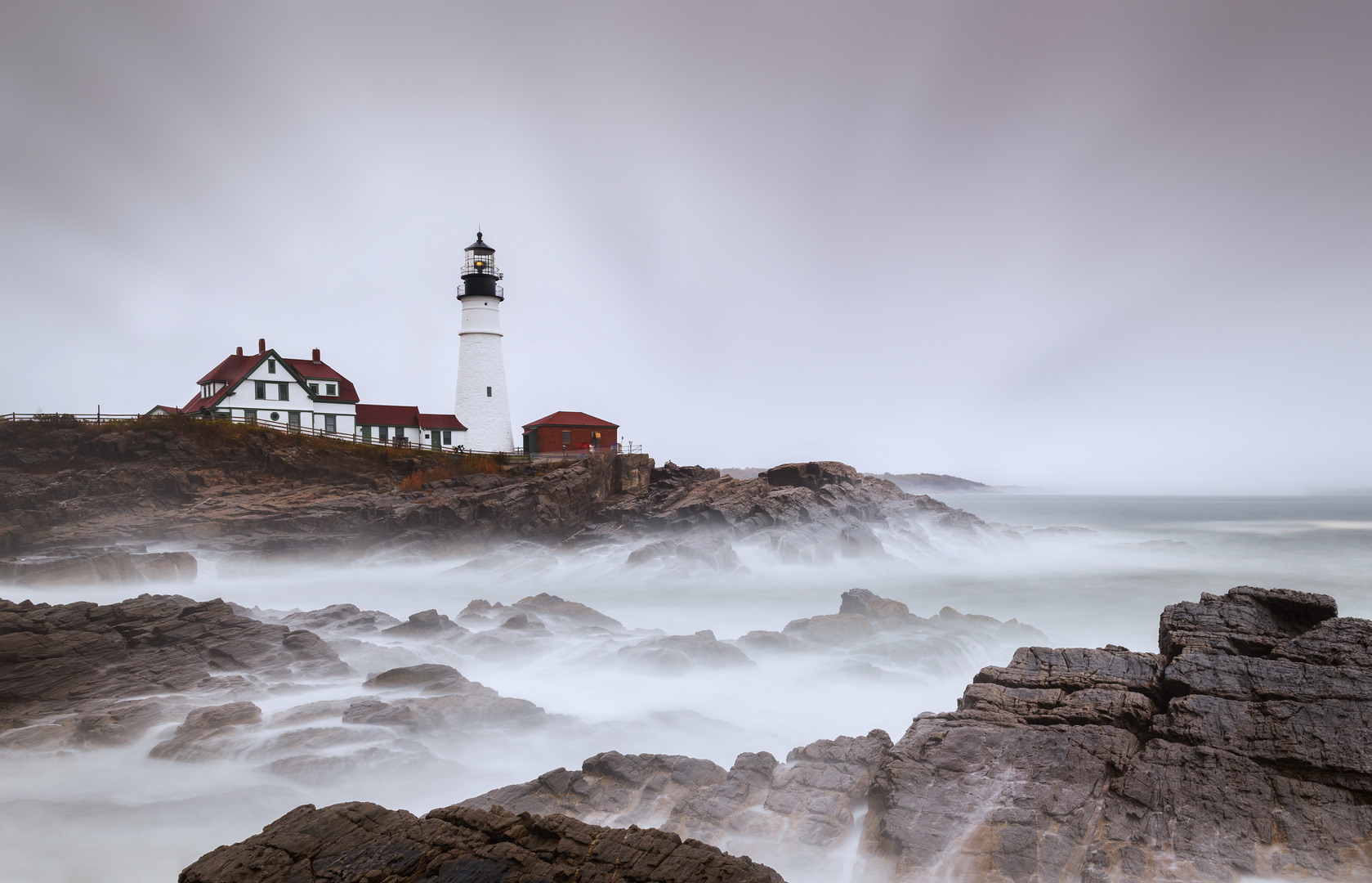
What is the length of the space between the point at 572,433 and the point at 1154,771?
28.3 metres

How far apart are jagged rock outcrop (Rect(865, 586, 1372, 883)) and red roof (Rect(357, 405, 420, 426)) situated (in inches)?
1143

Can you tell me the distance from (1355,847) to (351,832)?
20.5 feet

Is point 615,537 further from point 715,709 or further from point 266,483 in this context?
point 715,709

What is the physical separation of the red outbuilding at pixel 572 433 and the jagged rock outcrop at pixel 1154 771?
2587 cm

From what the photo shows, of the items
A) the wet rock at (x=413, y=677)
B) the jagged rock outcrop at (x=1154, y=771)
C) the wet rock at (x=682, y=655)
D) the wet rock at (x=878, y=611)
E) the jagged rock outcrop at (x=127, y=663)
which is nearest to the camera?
the jagged rock outcrop at (x=1154, y=771)

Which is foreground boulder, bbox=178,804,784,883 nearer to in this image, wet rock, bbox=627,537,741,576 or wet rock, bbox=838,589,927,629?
wet rock, bbox=838,589,927,629

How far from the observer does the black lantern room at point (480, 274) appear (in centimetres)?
3084

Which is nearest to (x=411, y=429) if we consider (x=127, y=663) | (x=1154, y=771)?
(x=127, y=663)

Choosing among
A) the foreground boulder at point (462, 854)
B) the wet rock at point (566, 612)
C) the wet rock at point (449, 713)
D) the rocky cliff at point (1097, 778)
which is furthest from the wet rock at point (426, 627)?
the foreground boulder at point (462, 854)

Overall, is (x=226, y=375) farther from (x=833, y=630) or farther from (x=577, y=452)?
(x=833, y=630)

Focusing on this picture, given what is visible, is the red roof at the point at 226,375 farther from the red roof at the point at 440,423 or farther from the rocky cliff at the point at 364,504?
the red roof at the point at 440,423

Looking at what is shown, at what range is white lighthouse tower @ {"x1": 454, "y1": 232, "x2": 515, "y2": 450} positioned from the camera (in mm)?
30656

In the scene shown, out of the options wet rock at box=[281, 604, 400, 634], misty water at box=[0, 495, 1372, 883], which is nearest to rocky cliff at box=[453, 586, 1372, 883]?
misty water at box=[0, 495, 1372, 883]

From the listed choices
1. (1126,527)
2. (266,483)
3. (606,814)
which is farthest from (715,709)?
(1126,527)
